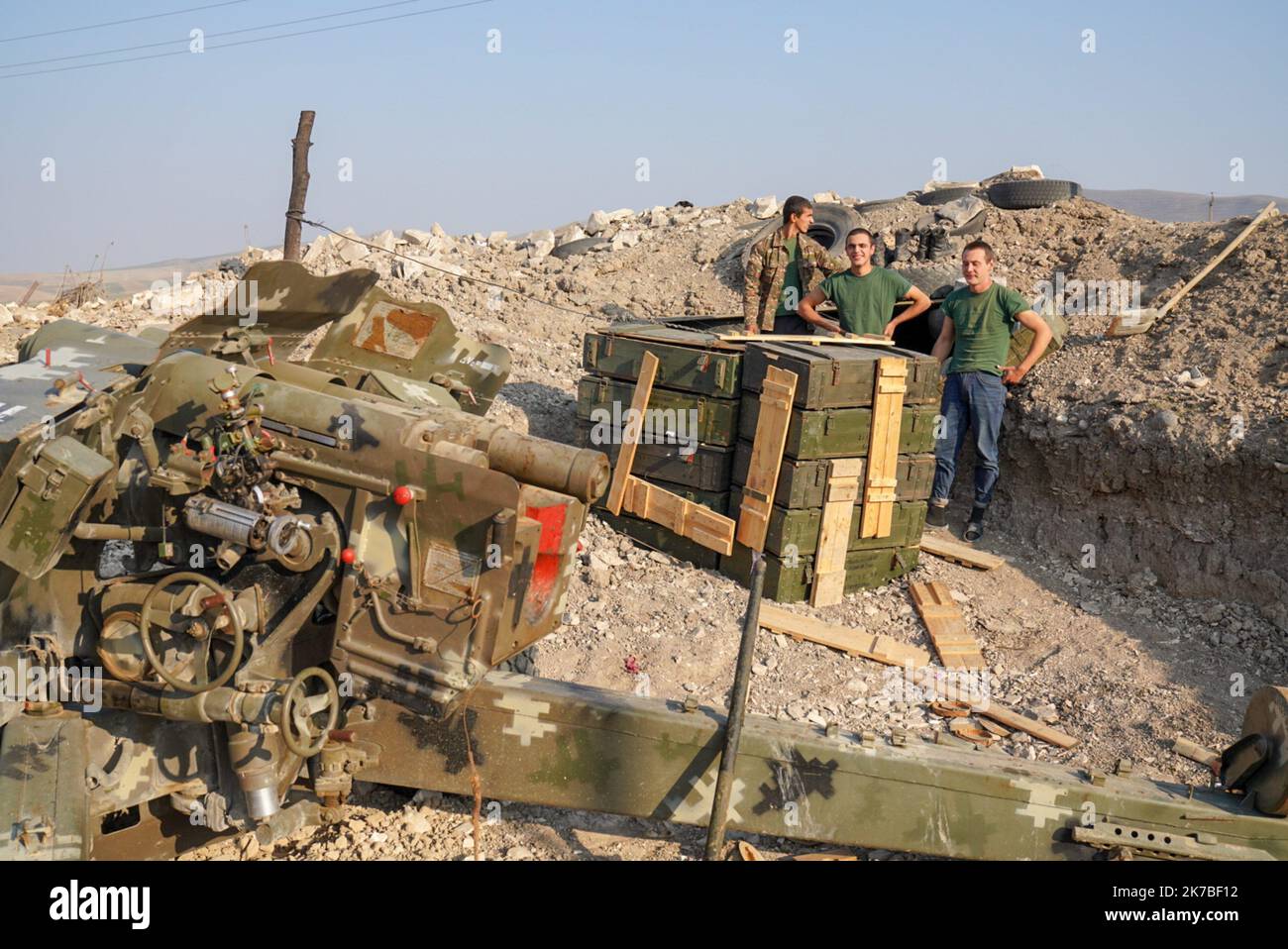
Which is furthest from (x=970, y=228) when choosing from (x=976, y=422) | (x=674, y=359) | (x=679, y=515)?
(x=679, y=515)

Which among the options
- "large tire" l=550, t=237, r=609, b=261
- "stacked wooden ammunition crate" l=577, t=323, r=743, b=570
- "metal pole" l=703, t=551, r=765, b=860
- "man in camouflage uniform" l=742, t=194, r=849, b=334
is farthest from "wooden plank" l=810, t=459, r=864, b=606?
"large tire" l=550, t=237, r=609, b=261

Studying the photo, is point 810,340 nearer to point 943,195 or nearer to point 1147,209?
point 943,195

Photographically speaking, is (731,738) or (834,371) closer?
(731,738)

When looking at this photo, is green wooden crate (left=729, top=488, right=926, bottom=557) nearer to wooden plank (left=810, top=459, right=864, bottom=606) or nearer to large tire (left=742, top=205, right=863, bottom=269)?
wooden plank (left=810, top=459, right=864, bottom=606)

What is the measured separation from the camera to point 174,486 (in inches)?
176

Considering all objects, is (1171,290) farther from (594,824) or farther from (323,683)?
(323,683)

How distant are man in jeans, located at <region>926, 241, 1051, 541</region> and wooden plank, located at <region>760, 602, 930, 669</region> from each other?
185 centimetres

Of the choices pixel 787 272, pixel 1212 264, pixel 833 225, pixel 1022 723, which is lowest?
pixel 1022 723

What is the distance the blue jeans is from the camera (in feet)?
29.5

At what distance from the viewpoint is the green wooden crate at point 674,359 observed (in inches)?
339

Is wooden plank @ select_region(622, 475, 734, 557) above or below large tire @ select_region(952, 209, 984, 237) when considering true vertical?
below

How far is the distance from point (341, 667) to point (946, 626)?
16.3 feet

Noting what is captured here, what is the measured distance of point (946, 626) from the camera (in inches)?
323

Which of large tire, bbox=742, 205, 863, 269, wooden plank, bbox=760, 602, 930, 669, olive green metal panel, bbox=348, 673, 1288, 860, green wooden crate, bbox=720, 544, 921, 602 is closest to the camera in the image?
olive green metal panel, bbox=348, 673, 1288, 860
